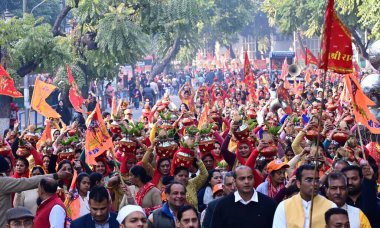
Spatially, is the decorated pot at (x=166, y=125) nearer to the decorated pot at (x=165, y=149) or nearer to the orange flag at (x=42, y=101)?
the decorated pot at (x=165, y=149)

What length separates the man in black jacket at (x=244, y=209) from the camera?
8.12 metres

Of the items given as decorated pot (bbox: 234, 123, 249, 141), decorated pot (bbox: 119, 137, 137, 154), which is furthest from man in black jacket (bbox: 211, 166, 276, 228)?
decorated pot (bbox: 119, 137, 137, 154)

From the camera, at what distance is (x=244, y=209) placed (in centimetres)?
816

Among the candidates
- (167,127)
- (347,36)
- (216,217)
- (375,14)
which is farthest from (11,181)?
(375,14)

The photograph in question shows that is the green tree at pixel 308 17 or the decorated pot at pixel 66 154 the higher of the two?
the decorated pot at pixel 66 154

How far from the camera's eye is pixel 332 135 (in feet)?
40.0

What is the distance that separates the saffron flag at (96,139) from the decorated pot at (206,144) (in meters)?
1.58

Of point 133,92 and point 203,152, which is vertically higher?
point 203,152

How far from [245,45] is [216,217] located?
267 feet

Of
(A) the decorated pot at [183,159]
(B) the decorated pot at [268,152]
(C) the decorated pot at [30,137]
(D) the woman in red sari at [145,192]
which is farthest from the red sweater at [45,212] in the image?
(C) the decorated pot at [30,137]

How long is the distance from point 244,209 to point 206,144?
4783 millimetres

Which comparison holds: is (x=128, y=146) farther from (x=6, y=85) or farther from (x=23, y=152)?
(x=6, y=85)

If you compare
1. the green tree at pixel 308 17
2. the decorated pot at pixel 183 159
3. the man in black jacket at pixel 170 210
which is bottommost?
the green tree at pixel 308 17

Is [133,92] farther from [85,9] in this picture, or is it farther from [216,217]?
[216,217]
